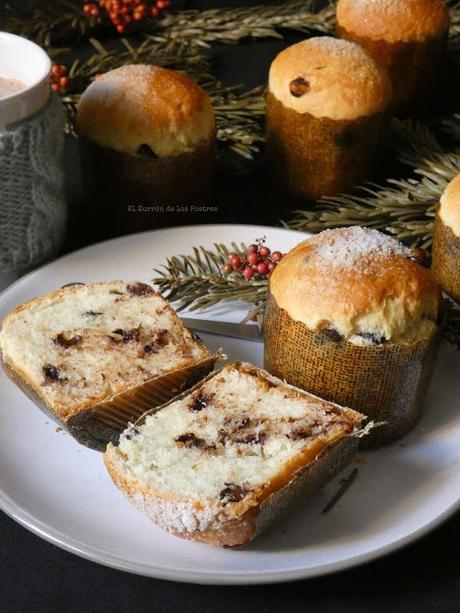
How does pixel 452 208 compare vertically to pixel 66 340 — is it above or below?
above

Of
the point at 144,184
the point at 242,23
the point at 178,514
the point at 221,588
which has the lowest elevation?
the point at 221,588

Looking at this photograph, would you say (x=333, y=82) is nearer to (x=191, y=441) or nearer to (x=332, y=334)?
(x=332, y=334)

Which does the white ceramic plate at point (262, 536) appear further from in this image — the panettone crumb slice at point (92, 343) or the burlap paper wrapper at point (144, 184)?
the burlap paper wrapper at point (144, 184)

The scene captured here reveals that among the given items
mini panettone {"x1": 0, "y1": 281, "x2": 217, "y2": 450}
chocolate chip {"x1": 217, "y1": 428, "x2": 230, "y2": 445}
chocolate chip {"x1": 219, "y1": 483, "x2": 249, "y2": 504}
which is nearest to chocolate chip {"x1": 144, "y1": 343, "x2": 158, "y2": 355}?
mini panettone {"x1": 0, "y1": 281, "x2": 217, "y2": 450}

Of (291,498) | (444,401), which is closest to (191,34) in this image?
(444,401)

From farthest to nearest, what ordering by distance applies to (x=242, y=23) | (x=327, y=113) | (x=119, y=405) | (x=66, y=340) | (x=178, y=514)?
(x=242, y=23), (x=327, y=113), (x=66, y=340), (x=119, y=405), (x=178, y=514)

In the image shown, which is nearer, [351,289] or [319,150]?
[351,289]

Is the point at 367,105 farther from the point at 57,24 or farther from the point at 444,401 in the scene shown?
the point at 57,24

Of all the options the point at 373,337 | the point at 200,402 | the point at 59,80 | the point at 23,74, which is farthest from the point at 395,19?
the point at 200,402

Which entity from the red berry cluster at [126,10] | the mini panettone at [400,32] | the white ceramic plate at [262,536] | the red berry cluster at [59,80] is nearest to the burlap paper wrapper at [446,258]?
the white ceramic plate at [262,536]

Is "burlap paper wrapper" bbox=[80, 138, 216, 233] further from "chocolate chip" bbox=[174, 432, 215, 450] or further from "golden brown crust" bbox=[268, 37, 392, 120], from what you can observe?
"chocolate chip" bbox=[174, 432, 215, 450]
